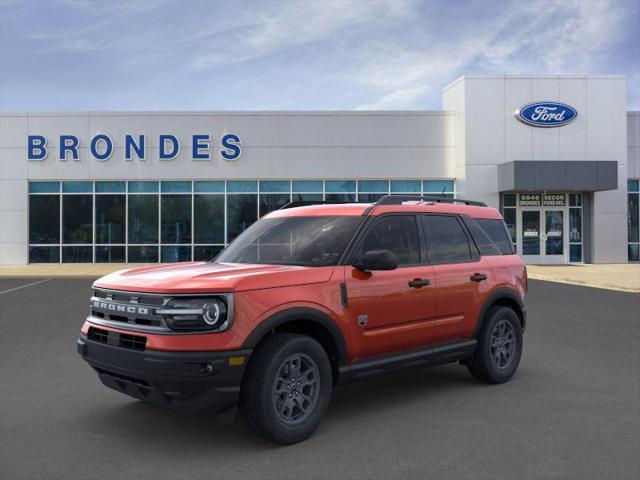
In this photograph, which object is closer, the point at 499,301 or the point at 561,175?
the point at 499,301

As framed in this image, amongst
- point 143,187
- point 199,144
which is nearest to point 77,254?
point 143,187

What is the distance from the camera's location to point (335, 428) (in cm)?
479

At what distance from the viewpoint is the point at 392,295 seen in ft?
16.8

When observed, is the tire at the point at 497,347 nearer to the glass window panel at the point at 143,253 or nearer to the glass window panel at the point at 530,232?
the glass window panel at the point at 530,232

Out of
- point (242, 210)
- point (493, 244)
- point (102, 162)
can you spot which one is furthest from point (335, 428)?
point (102, 162)

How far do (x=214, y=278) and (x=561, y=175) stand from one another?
77.4ft

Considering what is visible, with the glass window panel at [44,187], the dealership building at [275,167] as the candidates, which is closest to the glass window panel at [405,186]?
the dealership building at [275,167]

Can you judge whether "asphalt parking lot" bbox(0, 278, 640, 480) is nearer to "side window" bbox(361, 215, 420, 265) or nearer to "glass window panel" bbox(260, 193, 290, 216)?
"side window" bbox(361, 215, 420, 265)

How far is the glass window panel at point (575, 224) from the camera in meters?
27.4

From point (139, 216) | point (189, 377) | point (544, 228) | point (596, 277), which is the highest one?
point (139, 216)

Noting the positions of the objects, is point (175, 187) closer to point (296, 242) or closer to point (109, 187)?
point (109, 187)

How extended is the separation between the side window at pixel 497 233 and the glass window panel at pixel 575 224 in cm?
2239

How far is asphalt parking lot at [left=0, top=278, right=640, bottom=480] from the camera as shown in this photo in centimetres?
396

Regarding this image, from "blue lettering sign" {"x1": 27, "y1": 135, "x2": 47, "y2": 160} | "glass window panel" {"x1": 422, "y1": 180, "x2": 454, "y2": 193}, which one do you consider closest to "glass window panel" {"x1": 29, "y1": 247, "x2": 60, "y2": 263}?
"blue lettering sign" {"x1": 27, "y1": 135, "x2": 47, "y2": 160}
